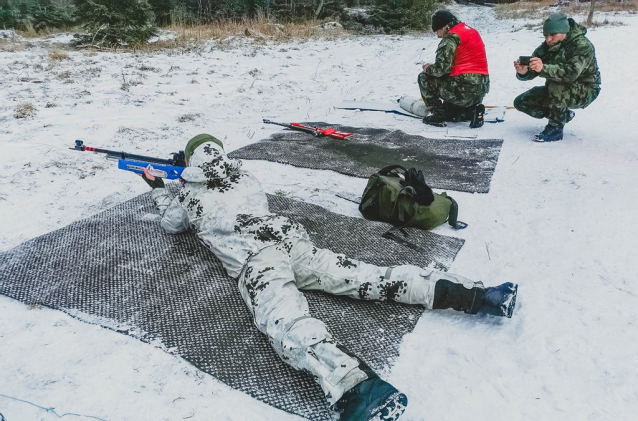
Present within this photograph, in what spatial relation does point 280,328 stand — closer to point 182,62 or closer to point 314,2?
point 182,62

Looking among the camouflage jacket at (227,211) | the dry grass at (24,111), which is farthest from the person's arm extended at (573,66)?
the dry grass at (24,111)

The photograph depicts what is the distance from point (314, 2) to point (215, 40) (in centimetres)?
849

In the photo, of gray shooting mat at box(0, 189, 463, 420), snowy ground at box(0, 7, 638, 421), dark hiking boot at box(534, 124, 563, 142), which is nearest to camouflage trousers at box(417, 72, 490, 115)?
snowy ground at box(0, 7, 638, 421)

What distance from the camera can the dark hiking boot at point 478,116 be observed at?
5.56 metres

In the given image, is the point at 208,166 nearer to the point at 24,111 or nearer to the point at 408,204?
the point at 408,204

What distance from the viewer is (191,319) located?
89.4 inches

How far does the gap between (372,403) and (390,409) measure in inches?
2.8

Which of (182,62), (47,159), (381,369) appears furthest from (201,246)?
(182,62)

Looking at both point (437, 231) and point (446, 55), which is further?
point (446, 55)

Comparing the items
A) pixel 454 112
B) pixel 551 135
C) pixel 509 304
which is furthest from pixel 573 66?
pixel 509 304

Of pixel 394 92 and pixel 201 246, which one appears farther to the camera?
pixel 394 92

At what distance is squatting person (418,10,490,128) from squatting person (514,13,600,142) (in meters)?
0.60

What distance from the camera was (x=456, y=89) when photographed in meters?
5.54

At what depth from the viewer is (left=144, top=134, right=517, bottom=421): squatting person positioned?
1.69 metres
